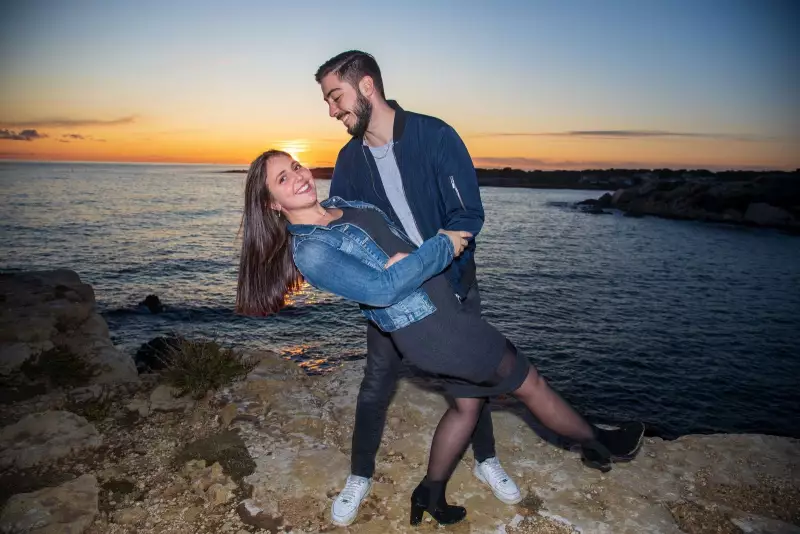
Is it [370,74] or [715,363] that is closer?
[370,74]

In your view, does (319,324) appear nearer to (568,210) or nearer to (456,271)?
(456,271)

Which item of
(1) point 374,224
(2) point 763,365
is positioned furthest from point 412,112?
(2) point 763,365

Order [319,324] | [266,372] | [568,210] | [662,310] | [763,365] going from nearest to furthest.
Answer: [266,372], [763,365], [319,324], [662,310], [568,210]

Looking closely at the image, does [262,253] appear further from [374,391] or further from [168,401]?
[168,401]

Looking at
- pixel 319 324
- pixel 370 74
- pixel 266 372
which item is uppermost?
pixel 370 74

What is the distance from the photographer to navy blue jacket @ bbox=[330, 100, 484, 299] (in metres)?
2.73

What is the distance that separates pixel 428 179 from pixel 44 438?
3871mm

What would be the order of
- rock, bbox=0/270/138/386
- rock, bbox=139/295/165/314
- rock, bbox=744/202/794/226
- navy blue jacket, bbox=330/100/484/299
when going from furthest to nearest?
1. rock, bbox=744/202/794/226
2. rock, bbox=139/295/165/314
3. rock, bbox=0/270/138/386
4. navy blue jacket, bbox=330/100/484/299

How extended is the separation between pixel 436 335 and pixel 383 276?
0.48 metres

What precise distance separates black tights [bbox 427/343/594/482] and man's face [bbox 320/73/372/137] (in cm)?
163

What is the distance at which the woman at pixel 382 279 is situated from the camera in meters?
2.04

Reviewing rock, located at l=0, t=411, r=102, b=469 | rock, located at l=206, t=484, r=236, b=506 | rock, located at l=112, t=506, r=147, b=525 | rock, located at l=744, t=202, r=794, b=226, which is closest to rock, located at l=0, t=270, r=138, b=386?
rock, located at l=0, t=411, r=102, b=469

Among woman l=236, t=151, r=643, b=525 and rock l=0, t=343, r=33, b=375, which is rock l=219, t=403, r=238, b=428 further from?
rock l=0, t=343, r=33, b=375

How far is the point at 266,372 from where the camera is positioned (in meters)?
5.18
